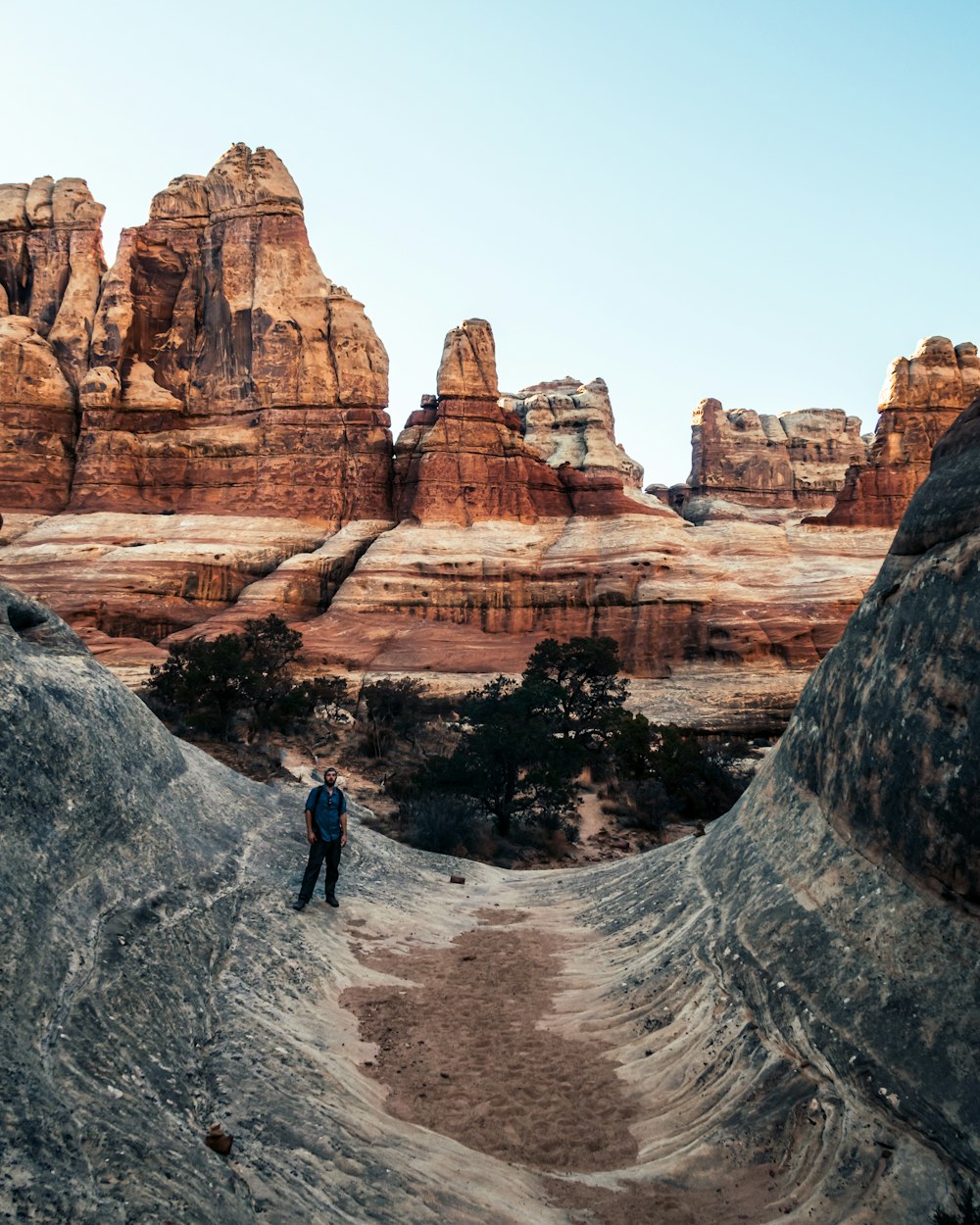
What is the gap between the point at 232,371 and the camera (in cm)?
4706

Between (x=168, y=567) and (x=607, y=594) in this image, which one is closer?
(x=168, y=567)

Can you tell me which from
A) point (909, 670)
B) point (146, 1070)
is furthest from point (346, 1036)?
point (909, 670)

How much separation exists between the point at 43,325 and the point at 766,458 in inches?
2506

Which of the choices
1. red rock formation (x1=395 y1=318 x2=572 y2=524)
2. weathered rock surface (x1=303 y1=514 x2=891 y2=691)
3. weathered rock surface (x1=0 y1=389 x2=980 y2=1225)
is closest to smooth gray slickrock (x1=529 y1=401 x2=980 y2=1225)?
weathered rock surface (x1=0 y1=389 x2=980 y2=1225)

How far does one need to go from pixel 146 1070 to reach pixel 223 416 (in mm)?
46690

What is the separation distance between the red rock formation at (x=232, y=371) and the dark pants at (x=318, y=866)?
37295mm

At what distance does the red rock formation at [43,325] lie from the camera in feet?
144

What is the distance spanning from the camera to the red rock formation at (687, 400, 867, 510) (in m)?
79.3

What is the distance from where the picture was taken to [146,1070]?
4.35 m

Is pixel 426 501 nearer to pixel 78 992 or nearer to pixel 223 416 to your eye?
pixel 223 416

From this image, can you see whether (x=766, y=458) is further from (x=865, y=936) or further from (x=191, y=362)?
(x=865, y=936)

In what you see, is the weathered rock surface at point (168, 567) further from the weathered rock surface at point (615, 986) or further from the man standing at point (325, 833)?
→ the weathered rock surface at point (615, 986)

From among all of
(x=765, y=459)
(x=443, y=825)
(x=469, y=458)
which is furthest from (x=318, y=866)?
(x=765, y=459)

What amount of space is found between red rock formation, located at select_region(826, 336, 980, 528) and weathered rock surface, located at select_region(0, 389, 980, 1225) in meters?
41.3
